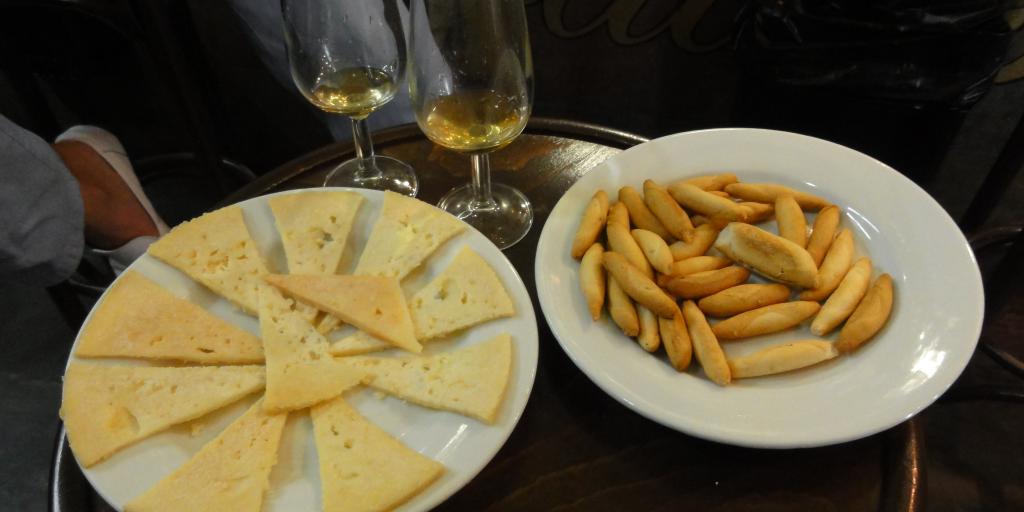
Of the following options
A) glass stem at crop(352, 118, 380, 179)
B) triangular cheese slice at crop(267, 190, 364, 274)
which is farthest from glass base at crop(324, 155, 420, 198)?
triangular cheese slice at crop(267, 190, 364, 274)

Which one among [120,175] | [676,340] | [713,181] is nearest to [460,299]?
[676,340]

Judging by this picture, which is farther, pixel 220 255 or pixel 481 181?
pixel 481 181

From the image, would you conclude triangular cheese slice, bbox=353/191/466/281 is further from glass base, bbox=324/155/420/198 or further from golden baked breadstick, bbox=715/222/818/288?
golden baked breadstick, bbox=715/222/818/288

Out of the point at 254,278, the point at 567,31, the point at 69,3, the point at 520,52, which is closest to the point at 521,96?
the point at 520,52

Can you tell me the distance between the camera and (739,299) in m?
0.57

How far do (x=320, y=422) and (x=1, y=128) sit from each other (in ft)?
2.51

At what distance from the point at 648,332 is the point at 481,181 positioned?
0.29 metres

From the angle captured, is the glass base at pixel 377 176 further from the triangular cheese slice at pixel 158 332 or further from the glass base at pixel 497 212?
the triangular cheese slice at pixel 158 332

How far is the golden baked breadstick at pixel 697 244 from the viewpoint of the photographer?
62 cm

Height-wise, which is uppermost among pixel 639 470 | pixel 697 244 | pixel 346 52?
pixel 346 52

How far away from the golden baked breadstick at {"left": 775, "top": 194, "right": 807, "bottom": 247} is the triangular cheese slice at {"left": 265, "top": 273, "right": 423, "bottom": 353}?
1.12 feet

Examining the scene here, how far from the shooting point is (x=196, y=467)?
486 millimetres

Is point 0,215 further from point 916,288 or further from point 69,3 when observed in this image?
point 916,288

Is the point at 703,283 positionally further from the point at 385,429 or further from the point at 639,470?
the point at 385,429
